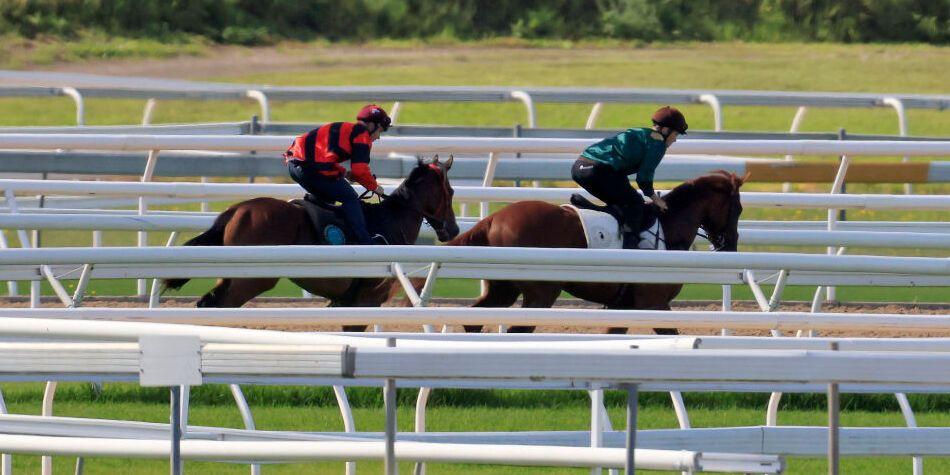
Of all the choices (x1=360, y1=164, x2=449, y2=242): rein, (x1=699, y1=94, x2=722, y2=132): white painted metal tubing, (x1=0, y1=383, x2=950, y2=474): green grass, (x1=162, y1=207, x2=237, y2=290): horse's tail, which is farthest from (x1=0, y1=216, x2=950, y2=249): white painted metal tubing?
(x1=699, y1=94, x2=722, y2=132): white painted metal tubing

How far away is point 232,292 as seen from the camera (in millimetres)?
8086

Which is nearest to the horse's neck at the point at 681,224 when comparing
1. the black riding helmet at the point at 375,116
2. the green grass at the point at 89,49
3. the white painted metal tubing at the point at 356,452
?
the black riding helmet at the point at 375,116

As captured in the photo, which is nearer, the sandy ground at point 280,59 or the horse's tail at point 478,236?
the horse's tail at point 478,236

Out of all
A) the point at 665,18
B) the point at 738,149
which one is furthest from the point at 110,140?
the point at 665,18

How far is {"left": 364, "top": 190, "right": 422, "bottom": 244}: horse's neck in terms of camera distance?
846 cm

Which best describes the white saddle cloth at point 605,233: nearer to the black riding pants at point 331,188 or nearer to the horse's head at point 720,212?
the horse's head at point 720,212

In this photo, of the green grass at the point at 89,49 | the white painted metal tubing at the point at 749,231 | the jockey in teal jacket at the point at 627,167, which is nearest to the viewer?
the white painted metal tubing at the point at 749,231

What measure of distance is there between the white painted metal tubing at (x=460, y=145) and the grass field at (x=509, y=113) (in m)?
1.36

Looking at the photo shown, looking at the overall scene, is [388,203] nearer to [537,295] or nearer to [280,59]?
[537,295]

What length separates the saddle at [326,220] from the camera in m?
8.05

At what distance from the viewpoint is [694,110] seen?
32.2 m

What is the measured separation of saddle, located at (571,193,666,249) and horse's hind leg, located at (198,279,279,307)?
163 cm

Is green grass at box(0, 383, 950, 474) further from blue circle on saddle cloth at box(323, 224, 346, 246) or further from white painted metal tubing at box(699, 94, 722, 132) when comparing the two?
white painted metal tubing at box(699, 94, 722, 132)

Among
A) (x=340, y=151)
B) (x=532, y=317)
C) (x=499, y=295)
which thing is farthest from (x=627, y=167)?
(x=532, y=317)
